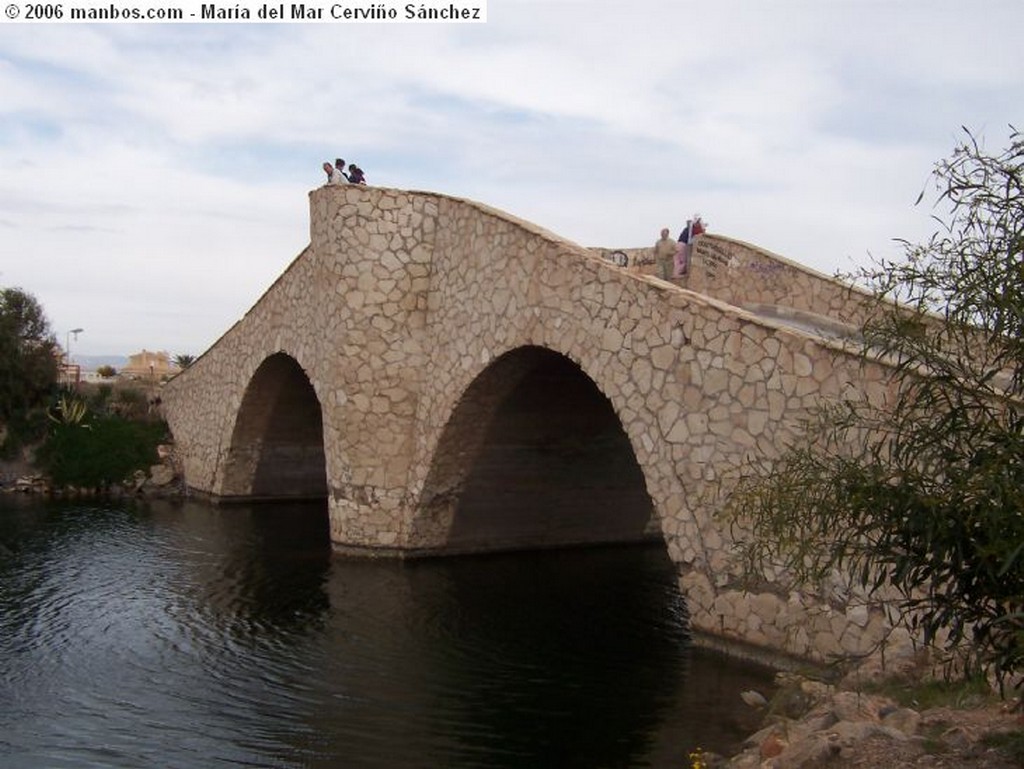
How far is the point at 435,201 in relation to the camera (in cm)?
1374

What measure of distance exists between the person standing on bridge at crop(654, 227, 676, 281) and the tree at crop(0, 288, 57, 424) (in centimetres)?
1594

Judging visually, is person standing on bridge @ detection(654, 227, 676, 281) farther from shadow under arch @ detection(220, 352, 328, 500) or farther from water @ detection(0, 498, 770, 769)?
shadow under arch @ detection(220, 352, 328, 500)

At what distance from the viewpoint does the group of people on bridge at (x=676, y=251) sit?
14.2m

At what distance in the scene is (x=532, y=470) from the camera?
1462 centimetres

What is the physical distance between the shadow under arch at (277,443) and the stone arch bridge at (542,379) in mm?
907

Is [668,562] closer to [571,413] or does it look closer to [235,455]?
[571,413]

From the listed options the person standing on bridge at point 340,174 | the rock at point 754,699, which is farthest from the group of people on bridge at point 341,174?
the rock at point 754,699

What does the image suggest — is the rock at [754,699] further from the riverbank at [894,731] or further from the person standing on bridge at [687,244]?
the person standing on bridge at [687,244]

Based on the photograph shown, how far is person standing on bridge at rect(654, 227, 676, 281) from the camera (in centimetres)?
1459

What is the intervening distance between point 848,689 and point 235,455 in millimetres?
15538

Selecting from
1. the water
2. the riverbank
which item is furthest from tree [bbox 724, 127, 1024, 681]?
the water

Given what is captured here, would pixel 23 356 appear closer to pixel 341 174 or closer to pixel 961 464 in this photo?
pixel 341 174

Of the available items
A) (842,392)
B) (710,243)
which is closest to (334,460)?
(710,243)

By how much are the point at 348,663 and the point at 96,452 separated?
1506cm
